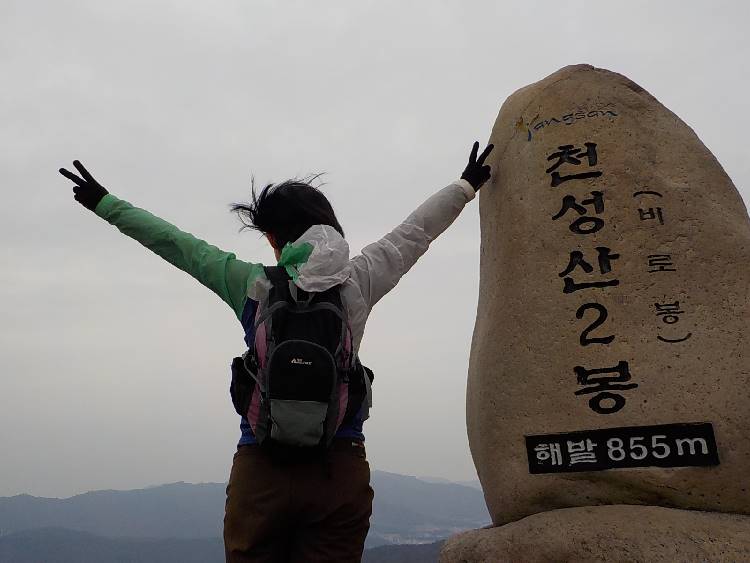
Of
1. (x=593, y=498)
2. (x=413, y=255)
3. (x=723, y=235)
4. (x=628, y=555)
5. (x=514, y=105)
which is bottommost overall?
(x=628, y=555)

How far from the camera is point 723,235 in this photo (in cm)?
414

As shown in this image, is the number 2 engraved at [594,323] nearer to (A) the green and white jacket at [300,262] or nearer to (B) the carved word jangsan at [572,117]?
(A) the green and white jacket at [300,262]

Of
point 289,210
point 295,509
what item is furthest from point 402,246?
point 295,509

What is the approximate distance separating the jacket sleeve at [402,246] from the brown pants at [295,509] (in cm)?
81

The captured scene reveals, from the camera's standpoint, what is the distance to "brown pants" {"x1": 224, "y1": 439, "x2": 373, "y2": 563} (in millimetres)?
Answer: 2555

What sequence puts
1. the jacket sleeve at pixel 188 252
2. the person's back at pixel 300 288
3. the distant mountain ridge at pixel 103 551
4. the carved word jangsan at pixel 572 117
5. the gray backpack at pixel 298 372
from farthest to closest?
the distant mountain ridge at pixel 103 551
the carved word jangsan at pixel 572 117
the jacket sleeve at pixel 188 252
the person's back at pixel 300 288
the gray backpack at pixel 298 372

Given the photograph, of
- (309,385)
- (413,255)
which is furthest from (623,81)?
(309,385)

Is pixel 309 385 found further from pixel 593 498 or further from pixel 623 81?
pixel 623 81

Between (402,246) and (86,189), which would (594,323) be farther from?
(86,189)

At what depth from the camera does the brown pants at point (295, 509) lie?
2.55 metres

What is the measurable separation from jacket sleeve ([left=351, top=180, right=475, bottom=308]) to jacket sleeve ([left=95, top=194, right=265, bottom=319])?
0.51 metres

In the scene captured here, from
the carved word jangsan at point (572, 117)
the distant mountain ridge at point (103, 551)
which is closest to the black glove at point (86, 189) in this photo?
the carved word jangsan at point (572, 117)

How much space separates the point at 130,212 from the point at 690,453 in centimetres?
324

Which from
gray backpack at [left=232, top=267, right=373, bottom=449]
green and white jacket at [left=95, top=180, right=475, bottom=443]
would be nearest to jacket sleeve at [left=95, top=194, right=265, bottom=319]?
green and white jacket at [left=95, top=180, right=475, bottom=443]
